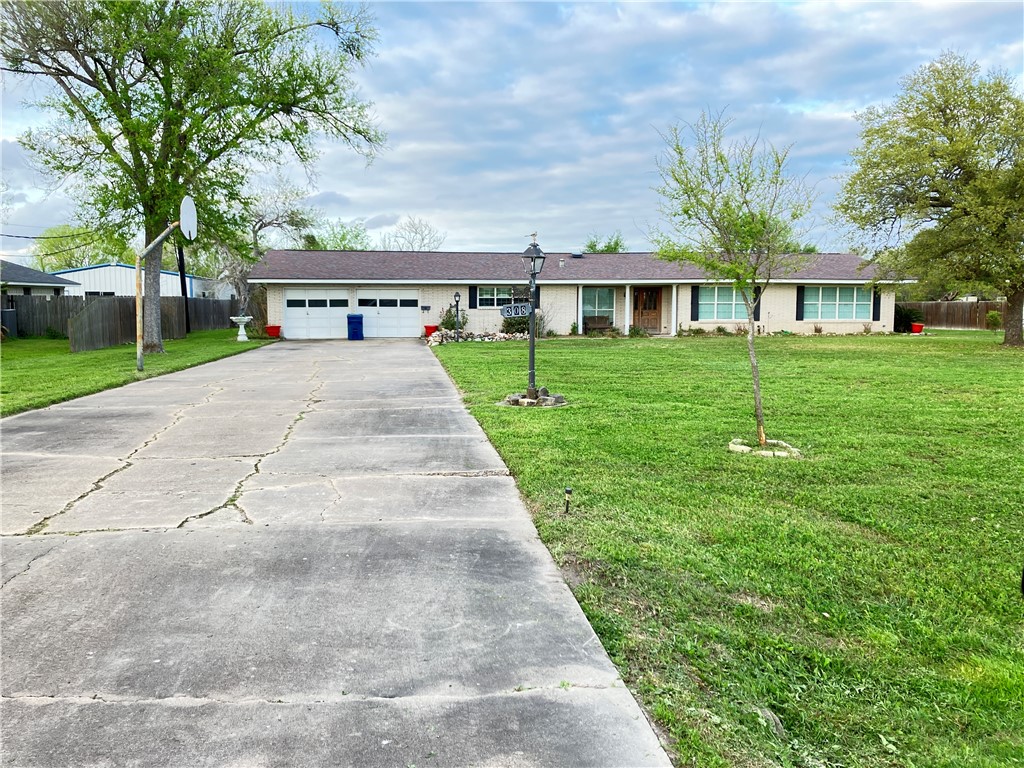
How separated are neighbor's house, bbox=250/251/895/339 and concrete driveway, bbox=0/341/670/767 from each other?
22.2 metres

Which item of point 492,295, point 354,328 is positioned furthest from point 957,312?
point 354,328

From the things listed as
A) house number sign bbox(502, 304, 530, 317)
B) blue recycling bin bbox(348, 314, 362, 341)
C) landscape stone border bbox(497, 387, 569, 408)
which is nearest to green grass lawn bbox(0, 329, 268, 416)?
blue recycling bin bbox(348, 314, 362, 341)

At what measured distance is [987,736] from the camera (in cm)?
246

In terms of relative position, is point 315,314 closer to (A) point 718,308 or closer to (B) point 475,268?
(B) point 475,268

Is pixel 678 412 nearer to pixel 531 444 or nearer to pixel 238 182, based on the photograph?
pixel 531 444

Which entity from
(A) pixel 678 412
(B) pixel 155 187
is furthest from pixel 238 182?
(A) pixel 678 412

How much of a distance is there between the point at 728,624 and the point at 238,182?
21716mm

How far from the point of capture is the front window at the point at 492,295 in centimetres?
2912

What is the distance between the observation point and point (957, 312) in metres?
39.6

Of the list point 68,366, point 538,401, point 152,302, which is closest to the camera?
point 538,401

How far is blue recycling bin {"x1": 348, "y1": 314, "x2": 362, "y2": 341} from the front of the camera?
92.8ft

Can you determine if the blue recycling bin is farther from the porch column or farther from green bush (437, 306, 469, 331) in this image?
the porch column

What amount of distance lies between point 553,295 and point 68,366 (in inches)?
729

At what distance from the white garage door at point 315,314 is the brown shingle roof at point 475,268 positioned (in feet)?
2.73
